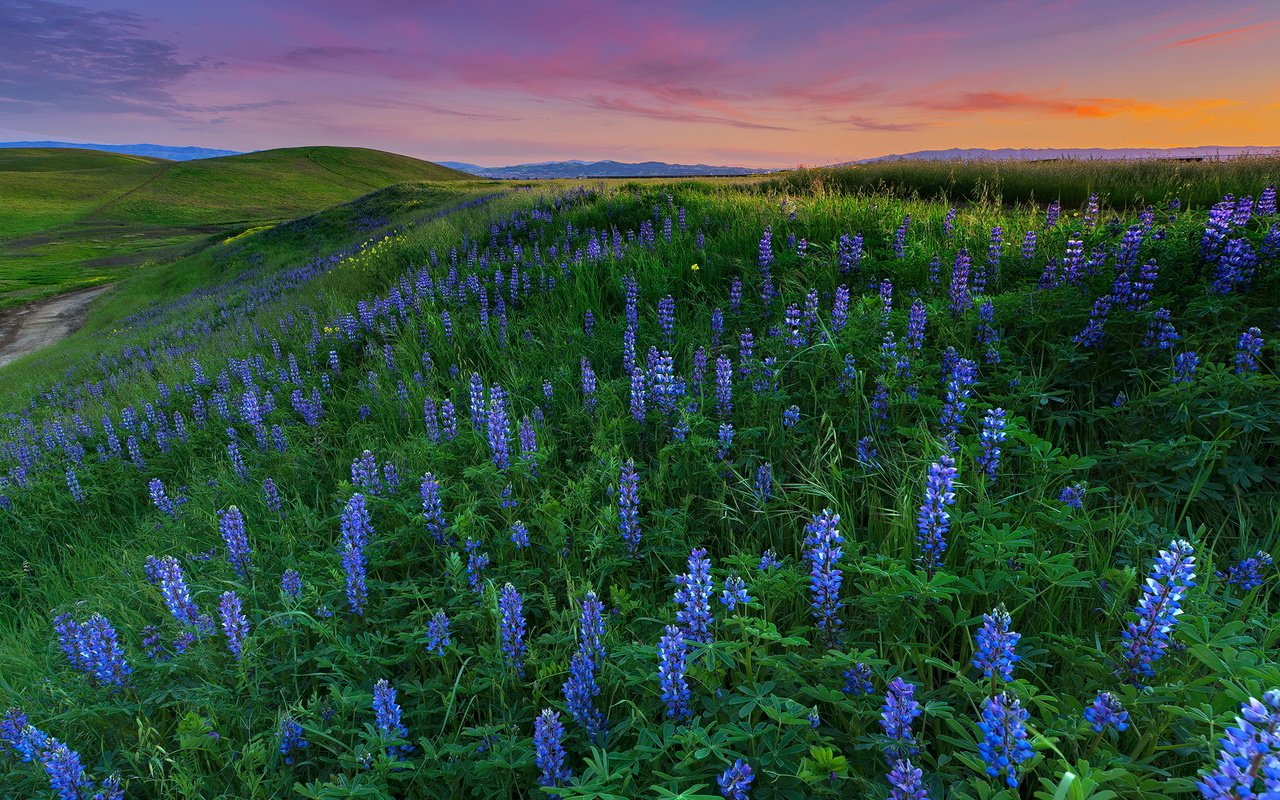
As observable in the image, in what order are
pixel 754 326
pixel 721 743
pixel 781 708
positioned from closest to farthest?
pixel 721 743 < pixel 781 708 < pixel 754 326

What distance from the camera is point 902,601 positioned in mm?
2047

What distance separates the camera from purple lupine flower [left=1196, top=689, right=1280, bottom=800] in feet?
3.42

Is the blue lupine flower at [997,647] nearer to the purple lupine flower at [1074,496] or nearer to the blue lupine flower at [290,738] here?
the purple lupine flower at [1074,496]

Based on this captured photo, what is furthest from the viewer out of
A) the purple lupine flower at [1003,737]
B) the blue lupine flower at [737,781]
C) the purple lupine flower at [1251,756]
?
the blue lupine flower at [737,781]

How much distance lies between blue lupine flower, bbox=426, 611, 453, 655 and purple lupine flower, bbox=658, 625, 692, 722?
957 millimetres

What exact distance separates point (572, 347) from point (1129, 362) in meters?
3.87

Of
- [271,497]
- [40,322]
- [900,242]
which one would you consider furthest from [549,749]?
[40,322]

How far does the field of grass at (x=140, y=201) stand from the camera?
61.0 meters

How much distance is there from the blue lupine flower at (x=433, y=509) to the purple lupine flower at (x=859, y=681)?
6.58ft

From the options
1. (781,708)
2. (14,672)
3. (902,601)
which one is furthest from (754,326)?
(14,672)

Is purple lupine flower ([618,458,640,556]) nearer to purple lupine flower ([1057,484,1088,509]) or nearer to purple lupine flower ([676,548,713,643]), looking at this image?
purple lupine flower ([676,548,713,643])

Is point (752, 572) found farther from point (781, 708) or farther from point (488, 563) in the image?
point (488, 563)

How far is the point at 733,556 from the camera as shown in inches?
93.1

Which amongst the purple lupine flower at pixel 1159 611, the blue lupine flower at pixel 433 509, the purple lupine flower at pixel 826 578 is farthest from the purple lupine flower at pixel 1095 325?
the blue lupine flower at pixel 433 509
